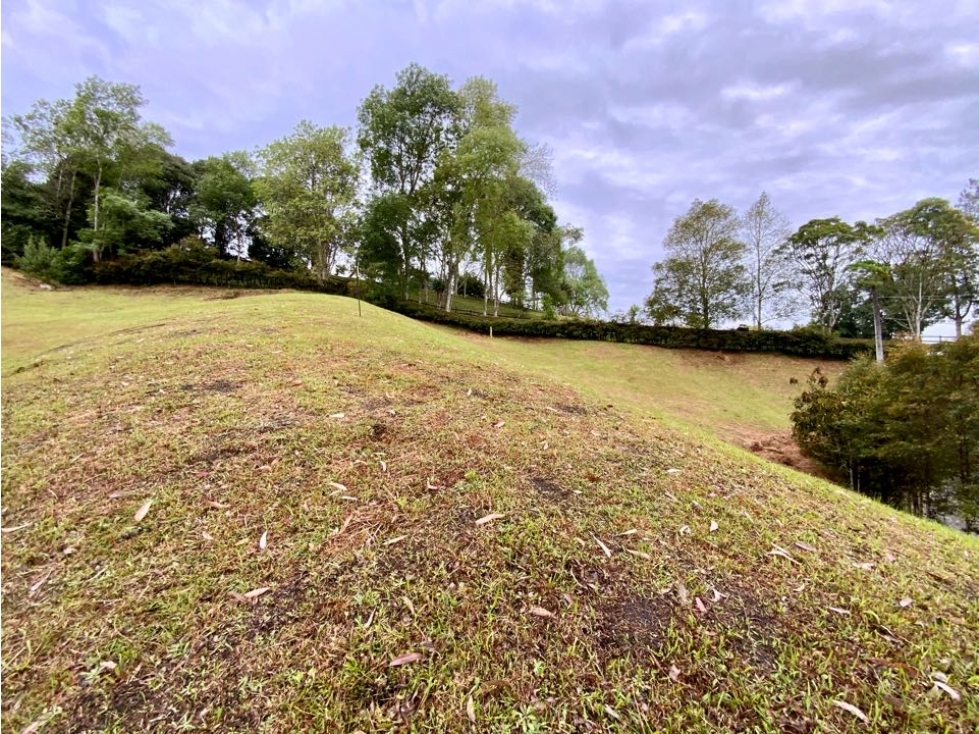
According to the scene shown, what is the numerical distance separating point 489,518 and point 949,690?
1941mm

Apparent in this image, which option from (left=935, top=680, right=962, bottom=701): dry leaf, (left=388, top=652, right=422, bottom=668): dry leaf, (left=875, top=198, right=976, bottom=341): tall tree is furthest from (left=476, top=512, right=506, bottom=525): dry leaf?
(left=875, top=198, right=976, bottom=341): tall tree

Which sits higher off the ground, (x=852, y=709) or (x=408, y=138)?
(x=408, y=138)

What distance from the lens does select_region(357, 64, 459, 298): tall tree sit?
66.7ft

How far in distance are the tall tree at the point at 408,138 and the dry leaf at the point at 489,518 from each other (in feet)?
64.7

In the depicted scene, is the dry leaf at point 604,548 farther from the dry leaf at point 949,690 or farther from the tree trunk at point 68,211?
the tree trunk at point 68,211

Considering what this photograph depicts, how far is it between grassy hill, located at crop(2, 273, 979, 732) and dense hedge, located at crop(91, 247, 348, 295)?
16.4m

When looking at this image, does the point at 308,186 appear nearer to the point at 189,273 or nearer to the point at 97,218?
the point at 189,273

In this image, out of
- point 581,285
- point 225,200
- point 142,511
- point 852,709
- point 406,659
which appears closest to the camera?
point 852,709

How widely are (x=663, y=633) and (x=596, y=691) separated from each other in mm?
418

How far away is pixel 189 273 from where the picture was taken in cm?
1864

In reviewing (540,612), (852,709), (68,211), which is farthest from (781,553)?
(68,211)

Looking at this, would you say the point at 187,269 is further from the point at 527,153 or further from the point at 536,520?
the point at 536,520

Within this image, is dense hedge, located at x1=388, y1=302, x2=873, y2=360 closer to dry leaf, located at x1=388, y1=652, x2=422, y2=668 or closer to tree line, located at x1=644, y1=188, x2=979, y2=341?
tree line, located at x1=644, y1=188, x2=979, y2=341

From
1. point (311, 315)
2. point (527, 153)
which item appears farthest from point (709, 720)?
point (527, 153)
